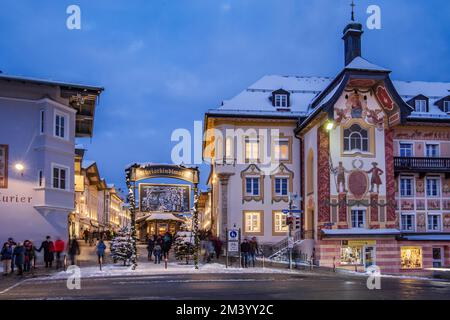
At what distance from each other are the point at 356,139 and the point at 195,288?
25.3 metres

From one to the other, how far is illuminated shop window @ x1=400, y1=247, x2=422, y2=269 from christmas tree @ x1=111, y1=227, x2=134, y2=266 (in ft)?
67.4

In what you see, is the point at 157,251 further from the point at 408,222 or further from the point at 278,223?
the point at 408,222

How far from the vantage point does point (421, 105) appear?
47.1 metres

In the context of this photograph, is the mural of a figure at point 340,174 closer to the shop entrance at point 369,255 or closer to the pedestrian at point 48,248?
the shop entrance at point 369,255

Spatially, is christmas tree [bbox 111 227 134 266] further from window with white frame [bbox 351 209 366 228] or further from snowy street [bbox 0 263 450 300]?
window with white frame [bbox 351 209 366 228]

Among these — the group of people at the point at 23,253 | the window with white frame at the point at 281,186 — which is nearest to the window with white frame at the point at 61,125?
the group of people at the point at 23,253

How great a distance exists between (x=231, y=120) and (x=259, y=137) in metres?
2.51

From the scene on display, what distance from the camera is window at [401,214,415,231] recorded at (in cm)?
4425

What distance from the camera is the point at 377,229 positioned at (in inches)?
1629

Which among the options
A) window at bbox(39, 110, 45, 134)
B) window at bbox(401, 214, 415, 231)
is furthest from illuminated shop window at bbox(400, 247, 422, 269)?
window at bbox(39, 110, 45, 134)

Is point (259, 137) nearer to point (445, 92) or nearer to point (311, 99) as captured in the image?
point (311, 99)

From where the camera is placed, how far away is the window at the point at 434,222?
4453cm

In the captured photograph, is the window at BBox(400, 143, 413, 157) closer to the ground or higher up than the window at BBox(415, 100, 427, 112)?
closer to the ground
